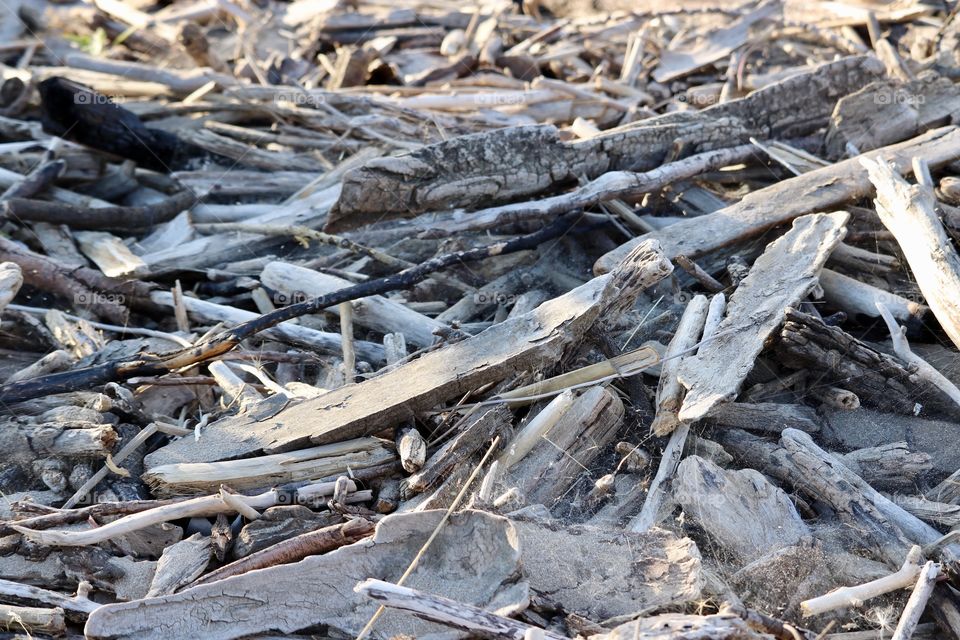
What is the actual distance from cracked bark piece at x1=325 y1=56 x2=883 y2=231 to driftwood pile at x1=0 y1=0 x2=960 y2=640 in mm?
21

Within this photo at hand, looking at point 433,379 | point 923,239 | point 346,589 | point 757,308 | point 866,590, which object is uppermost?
point 923,239

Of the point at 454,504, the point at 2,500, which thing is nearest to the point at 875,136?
the point at 454,504

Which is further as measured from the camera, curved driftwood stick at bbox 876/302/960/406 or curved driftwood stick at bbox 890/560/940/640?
curved driftwood stick at bbox 876/302/960/406

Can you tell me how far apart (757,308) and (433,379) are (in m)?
1.58

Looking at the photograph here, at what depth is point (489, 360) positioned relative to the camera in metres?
3.83

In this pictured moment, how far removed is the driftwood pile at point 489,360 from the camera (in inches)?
125

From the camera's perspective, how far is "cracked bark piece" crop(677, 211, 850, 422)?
11.9 ft

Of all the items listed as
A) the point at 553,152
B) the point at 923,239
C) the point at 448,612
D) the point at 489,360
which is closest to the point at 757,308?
the point at 923,239

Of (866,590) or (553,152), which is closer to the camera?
(866,590)

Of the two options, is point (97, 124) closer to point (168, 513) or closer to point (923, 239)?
point (168, 513)

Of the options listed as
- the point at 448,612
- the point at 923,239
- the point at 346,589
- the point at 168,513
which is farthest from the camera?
the point at 923,239

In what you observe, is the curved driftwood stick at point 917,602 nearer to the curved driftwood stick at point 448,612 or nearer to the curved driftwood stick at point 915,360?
the curved driftwood stick at point 915,360

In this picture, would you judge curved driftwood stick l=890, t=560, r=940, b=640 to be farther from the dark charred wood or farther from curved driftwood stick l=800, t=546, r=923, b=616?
the dark charred wood

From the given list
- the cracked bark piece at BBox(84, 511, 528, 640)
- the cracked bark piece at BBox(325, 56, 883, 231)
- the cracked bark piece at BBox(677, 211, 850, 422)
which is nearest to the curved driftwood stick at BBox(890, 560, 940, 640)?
the cracked bark piece at BBox(677, 211, 850, 422)
